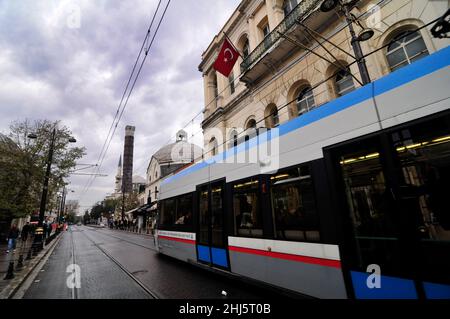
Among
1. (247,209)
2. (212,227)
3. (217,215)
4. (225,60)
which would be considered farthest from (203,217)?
(225,60)

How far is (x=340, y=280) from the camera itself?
3.47 metres

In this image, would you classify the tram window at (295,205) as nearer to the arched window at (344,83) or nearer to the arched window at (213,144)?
the arched window at (344,83)

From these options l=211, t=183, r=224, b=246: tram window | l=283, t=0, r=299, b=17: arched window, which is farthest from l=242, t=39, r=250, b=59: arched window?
l=211, t=183, r=224, b=246: tram window

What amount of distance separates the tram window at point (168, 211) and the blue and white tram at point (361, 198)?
4371mm

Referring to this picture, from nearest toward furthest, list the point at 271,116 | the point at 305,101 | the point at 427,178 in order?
the point at 427,178, the point at 305,101, the point at 271,116

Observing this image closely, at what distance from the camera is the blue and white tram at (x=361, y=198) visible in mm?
2736

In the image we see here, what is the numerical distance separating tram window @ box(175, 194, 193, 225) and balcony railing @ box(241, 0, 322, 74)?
717 centimetres

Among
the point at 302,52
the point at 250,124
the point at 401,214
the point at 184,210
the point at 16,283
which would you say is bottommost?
the point at 16,283

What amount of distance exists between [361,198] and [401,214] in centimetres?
55

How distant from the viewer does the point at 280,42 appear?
11898mm

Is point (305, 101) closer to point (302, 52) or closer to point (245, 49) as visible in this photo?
point (302, 52)

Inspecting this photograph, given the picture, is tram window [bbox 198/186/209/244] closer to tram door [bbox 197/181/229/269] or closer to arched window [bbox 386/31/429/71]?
tram door [bbox 197/181/229/269]
